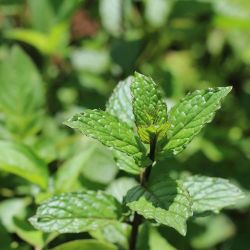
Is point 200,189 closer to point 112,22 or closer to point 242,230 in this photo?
point 242,230

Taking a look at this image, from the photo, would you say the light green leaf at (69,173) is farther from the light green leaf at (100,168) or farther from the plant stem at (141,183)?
the plant stem at (141,183)

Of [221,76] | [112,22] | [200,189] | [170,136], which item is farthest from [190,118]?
[221,76]

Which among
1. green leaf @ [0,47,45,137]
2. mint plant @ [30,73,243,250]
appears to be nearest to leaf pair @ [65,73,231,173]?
mint plant @ [30,73,243,250]

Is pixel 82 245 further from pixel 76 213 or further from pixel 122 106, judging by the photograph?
pixel 122 106

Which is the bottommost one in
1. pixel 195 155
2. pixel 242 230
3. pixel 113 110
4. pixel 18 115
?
pixel 242 230

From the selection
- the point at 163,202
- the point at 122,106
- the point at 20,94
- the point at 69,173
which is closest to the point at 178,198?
the point at 163,202

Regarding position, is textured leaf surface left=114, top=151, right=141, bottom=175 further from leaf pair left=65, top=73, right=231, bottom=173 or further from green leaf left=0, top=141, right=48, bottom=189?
green leaf left=0, top=141, right=48, bottom=189
